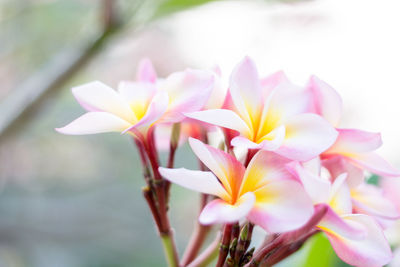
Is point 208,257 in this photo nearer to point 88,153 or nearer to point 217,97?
point 217,97

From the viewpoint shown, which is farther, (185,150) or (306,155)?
(185,150)

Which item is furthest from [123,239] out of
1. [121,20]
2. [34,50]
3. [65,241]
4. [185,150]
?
[121,20]

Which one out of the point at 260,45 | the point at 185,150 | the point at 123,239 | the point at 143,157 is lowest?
the point at 123,239

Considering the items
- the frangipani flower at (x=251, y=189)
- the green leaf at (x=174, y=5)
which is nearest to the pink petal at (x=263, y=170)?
the frangipani flower at (x=251, y=189)

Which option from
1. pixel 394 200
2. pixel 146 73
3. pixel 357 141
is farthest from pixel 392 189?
pixel 146 73

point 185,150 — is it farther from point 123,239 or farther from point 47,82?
point 47,82

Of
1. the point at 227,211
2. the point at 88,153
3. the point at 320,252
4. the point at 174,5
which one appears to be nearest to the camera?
the point at 227,211
